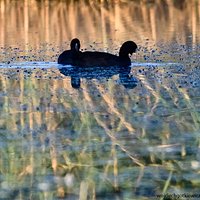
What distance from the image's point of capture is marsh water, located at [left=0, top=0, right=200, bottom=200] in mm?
5598

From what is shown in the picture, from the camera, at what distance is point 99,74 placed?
11.1 m

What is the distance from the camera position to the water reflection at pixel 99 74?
1004cm

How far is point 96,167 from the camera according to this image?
6.00m

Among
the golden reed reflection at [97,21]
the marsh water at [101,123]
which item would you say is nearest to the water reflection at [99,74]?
the marsh water at [101,123]

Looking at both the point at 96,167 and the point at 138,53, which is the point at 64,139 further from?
the point at 138,53

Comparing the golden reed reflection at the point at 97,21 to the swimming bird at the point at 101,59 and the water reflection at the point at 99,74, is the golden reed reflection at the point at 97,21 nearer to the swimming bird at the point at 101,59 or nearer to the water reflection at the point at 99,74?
the swimming bird at the point at 101,59

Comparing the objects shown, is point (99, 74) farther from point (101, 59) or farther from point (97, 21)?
point (97, 21)

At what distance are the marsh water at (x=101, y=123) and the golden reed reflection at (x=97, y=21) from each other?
2.03ft

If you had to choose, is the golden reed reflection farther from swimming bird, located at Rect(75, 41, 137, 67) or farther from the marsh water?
swimming bird, located at Rect(75, 41, 137, 67)

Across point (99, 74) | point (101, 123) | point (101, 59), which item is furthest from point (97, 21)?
point (101, 123)

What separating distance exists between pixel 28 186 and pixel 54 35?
1135cm

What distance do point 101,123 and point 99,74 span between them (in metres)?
3.60

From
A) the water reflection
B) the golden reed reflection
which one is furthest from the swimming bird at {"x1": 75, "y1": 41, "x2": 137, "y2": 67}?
the golden reed reflection

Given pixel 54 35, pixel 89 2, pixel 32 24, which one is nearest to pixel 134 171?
pixel 54 35
